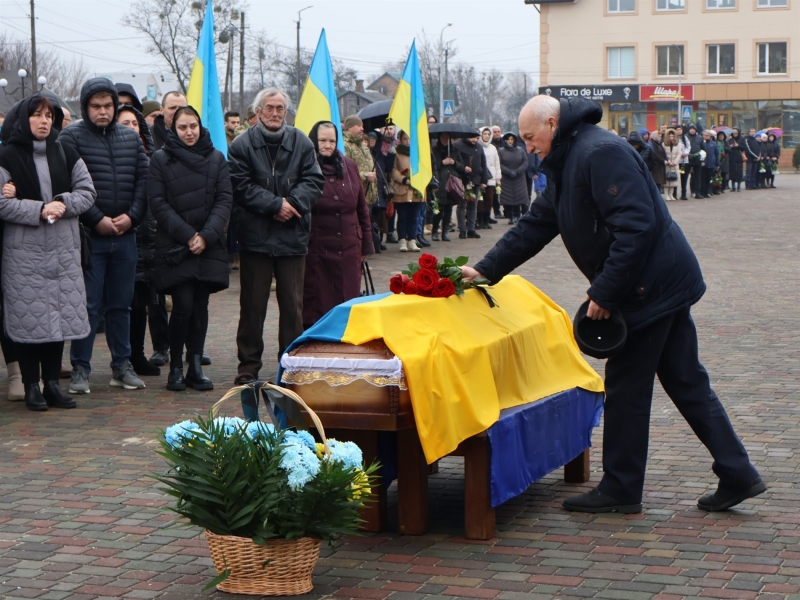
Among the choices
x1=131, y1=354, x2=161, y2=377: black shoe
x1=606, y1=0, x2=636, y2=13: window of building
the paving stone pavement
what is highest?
x1=606, y1=0, x2=636, y2=13: window of building

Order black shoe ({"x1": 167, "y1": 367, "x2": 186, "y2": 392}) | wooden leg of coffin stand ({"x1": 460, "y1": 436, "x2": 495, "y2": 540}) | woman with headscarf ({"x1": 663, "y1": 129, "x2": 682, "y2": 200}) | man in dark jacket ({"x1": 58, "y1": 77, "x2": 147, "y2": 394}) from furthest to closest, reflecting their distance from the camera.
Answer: woman with headscarf ({"x1": 663, "y1": 129, "x2": 682, "y2": 200})
black shoe ({"x1": 167, "y1": 367, "x2": 186, "y2": 392})
man in dark jacket ({"x1": 58, "y1": 77, "x2": 147, "y2": 394})
wooden leg of coffin stand ({"x1": 460, "y1": 436, "x2": 495, "y2": 540})

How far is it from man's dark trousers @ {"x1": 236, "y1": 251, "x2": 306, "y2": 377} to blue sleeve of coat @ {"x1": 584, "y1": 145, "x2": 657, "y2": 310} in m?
3.89

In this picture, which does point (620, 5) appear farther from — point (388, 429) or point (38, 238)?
point (388, 429)

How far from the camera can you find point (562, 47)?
72188mm

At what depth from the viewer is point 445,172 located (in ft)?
69.7

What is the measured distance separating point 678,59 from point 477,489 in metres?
69.7

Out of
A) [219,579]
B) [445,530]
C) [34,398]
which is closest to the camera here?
[219,579]

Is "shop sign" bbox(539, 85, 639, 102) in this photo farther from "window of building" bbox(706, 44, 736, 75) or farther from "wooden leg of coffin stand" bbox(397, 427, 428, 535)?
"wooden leg of coffin stand" bbox(397, 427, 428, 535)

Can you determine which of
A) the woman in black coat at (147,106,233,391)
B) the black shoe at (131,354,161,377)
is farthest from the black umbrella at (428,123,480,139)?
the woman in black coat at (147,106,233,391)

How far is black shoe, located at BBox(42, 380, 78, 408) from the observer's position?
27.5ft

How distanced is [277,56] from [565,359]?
67.6m

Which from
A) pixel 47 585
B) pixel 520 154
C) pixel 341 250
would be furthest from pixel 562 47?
pixel 47 585

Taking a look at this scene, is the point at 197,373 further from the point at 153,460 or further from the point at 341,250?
the point at 153,460

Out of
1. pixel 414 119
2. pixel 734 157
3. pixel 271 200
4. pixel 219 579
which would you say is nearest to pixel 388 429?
pixel 219 579
